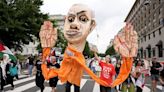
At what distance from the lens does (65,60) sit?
7.88 m

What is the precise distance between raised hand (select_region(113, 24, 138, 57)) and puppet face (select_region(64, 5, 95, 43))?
65 cm

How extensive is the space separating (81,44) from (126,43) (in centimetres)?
95

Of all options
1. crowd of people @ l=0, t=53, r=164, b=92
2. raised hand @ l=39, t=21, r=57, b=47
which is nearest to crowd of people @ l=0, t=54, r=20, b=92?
crowd of people @ l=0, t=53, r=164, b=92

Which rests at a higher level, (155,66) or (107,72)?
(107,72)

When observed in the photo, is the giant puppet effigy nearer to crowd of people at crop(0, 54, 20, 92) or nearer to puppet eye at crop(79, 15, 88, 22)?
puppet eye at crop(79, 15, 88, 22)

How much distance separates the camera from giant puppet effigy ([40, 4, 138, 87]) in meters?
7.55

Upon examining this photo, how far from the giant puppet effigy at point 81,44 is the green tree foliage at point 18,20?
28364 millimetres

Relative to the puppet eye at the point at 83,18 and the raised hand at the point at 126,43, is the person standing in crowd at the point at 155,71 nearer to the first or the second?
the raised hand at the point at 126,43

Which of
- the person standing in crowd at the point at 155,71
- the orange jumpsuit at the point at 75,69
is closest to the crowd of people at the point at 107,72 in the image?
the person standing in crowd at the point at 155,71

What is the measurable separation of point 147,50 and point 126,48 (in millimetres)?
59994

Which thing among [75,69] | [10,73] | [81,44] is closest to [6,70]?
[10,73]

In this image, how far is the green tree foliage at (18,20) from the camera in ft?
118

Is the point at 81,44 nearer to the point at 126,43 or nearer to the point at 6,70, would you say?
the point at 126,43

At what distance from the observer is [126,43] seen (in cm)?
755
